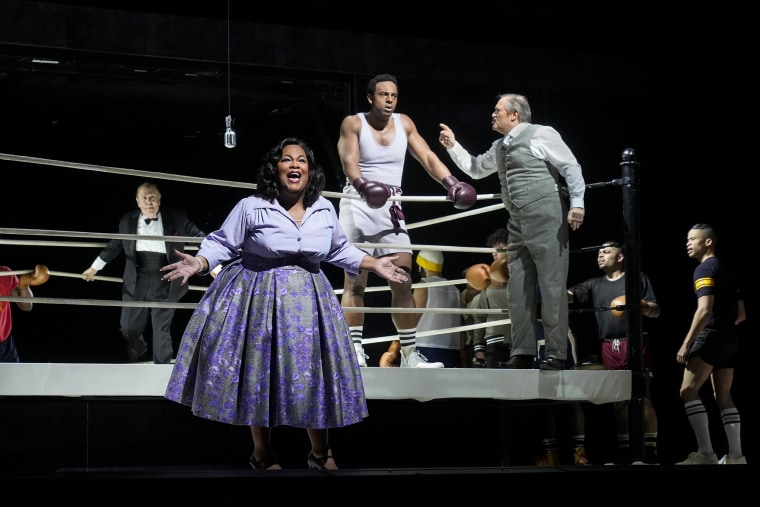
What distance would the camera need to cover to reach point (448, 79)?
6.42m

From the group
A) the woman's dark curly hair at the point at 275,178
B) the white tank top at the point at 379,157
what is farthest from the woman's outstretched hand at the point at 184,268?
the white tank top at the point at 379,157

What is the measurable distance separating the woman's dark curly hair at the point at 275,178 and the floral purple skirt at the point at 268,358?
25cm

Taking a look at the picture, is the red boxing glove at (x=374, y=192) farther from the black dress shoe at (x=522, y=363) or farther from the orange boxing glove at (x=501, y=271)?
the black dress shoe at (x=522, y=363)

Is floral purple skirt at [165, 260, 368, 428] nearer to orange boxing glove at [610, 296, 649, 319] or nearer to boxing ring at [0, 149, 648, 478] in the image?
boxing ring at [0, 149, 648, 478]

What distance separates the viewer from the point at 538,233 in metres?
4.11

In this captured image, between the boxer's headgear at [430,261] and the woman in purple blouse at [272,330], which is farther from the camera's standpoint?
the boxer's headgear at [430,261]

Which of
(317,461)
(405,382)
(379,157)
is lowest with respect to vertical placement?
(317,461)

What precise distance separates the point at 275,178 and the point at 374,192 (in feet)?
2.25

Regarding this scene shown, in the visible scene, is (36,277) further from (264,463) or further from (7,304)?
(264,463)

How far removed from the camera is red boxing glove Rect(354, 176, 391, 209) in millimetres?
4039

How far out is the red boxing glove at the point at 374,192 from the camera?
13.3 feet

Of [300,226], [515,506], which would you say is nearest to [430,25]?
[300,226]

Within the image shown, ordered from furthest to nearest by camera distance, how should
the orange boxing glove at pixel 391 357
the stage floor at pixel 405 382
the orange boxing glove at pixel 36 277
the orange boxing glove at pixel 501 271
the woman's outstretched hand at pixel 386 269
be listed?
the orange boxing glove at pixel 391 357 < the orange boxing glove at pixel 36 277 < the orange boxing glove at pixel 501 271 < the stage floor at pixel 405 382 < the woman's outstretched hand at pixel 386 269

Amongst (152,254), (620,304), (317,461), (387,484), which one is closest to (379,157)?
(620,304)
